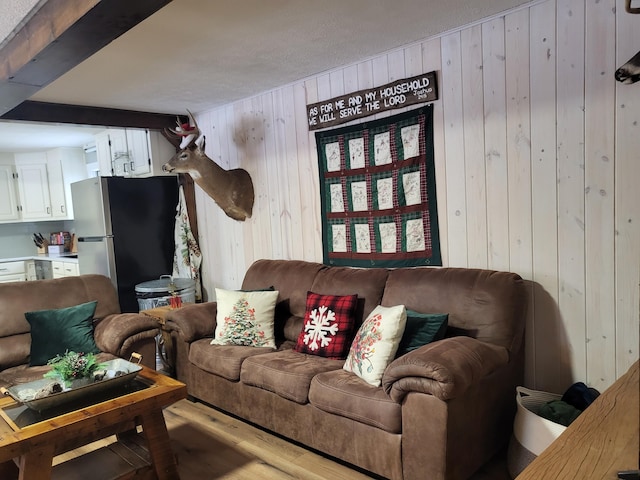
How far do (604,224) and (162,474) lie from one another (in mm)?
2468

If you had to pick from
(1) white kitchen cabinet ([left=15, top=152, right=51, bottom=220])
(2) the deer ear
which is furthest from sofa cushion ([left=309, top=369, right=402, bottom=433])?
(1) white kitchen cabinet ([left=15, top=152, right=51, bottom=220])

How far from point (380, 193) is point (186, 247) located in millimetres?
2363

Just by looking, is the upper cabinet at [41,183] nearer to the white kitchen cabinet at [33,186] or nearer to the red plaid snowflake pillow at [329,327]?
the white kitchen cabinet at [33,186]

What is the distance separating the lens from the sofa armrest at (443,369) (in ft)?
6.38

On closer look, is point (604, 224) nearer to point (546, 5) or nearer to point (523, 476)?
point (546, 5)

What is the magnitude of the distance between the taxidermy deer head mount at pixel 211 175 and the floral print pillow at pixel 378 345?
2043mm

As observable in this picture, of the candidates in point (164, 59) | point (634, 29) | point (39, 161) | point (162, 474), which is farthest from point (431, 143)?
point (39, 161)

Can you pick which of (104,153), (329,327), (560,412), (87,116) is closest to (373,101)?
(329,327)

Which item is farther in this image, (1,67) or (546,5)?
(1,67)

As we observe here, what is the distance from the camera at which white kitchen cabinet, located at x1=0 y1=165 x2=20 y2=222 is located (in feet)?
20.1

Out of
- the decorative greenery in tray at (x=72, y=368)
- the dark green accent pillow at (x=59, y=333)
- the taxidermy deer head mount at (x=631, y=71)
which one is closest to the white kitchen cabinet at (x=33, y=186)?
the dark green accent pillow at (x=59, y=333)

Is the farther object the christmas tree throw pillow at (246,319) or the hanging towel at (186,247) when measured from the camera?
the hanging towel at (186,247)

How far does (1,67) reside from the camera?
2652 mm

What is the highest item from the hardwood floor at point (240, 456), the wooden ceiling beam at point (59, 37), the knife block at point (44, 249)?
the wooden ceiling beam at point (59, 37)
